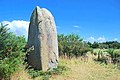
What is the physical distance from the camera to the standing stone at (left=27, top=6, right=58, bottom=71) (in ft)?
47.2

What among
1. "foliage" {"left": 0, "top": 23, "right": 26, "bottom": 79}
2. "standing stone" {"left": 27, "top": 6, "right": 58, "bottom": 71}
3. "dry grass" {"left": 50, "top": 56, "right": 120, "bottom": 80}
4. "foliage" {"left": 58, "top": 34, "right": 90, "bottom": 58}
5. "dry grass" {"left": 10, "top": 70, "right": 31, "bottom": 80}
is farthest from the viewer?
"foliage" {"left": 58, "top": 34, "right": 90, "bottom": 58}

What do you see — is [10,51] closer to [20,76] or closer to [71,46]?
[20,76]

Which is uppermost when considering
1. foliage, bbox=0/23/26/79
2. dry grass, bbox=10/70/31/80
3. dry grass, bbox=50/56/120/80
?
foliage, bbox=0/23/26/79

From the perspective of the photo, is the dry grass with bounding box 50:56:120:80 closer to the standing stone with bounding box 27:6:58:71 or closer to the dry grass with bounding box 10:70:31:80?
the standing stone with bounding box 27:6:58:71

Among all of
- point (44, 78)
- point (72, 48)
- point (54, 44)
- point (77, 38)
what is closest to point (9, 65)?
point (44, 78)

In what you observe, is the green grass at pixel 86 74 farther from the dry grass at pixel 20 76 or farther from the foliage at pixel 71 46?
the foliage at pixel 71 46

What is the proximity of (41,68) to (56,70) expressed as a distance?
84 cm

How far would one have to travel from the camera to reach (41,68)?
14.3 m

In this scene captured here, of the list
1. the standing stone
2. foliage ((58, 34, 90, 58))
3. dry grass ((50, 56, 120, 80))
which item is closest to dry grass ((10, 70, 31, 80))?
dry grass ((50, 56, 120, 80))

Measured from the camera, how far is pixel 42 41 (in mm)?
14477

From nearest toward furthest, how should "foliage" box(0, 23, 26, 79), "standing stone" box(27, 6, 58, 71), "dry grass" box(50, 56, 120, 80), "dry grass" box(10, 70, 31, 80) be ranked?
"foliage" box(0, 23, 26, 79) < "dry grass" box(10, 70, 31, 80) < "dry grass" box(50, 56, 120, 80) < "standing stone" box(27, 6, 58, 71)

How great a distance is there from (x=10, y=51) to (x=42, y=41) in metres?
2.67

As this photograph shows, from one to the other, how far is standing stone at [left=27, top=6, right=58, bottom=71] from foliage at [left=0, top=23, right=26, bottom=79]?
1.74 m

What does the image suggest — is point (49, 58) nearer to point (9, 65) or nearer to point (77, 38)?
point (9, 65)
